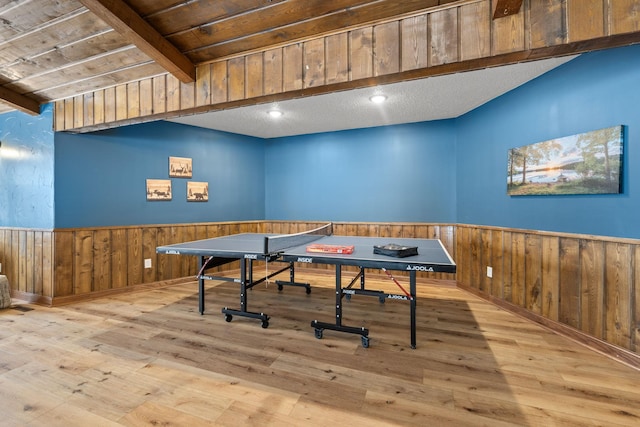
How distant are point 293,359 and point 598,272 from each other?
2.76 m

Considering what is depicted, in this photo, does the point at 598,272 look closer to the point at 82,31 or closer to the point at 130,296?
the point at 82,31

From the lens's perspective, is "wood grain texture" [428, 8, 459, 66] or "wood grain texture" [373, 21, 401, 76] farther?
"wood grain texture" [373, 21, 401, 76]

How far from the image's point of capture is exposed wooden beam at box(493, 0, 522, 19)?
1.77 meters

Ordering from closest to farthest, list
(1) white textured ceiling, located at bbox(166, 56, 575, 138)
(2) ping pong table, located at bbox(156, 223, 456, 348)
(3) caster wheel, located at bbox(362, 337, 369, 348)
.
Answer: (2) ping pong table, located at bbox(156, 223, 456, 348), (3) caster wheel, located at bbox(362, 337, 369, 348), (1) white textured ceiling, located at bbox(166, 56, 575, 138)

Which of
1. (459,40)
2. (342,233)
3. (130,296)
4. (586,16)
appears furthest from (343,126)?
(130,296)

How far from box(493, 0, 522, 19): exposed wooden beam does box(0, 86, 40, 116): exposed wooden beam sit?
17.0 ft

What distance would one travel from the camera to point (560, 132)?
9.37ft

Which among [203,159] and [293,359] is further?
[203,159]

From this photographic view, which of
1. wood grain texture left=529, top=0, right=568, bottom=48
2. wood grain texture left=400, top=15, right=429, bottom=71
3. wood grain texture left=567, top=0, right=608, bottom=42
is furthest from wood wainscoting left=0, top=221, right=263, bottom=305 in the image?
wood grain texture left=567, top=0, right=608, bottom=42

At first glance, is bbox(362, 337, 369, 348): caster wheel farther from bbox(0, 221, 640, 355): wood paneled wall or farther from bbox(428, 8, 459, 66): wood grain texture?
bbox(428, 8, 459, 66): wood grain texture

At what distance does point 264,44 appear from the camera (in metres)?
2.53

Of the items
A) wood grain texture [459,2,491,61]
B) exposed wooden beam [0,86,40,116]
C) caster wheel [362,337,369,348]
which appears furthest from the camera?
exposed wooden beam [0,86,40,116]

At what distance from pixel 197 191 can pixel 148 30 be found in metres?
2.93

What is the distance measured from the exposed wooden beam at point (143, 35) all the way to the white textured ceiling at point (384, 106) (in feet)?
4.44
